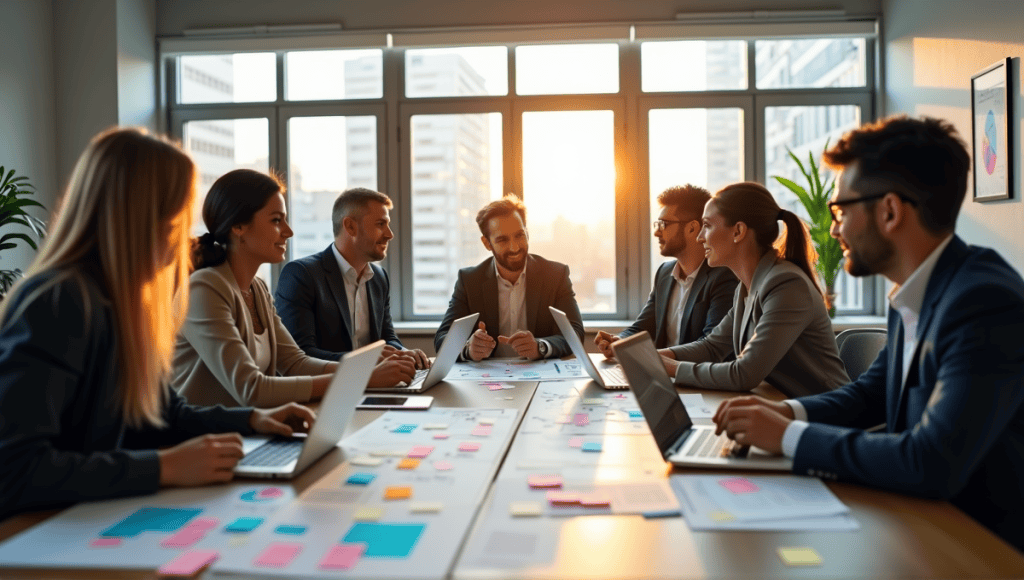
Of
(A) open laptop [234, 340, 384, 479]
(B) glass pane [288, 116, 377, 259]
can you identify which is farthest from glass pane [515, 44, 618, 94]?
(A) open laptop [234, 340, 384, 479]

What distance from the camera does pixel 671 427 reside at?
5.45ft

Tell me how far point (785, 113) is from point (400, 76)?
293cm

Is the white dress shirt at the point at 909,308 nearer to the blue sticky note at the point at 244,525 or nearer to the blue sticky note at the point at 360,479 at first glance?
the blue sticky note at the point at 360,479

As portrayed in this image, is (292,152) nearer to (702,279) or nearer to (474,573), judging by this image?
(702,279)

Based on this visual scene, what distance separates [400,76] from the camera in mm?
5648

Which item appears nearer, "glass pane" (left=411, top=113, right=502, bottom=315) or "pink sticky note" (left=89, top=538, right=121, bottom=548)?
"pink sticky note" (left=89, top=538, right=121, bottom=548)

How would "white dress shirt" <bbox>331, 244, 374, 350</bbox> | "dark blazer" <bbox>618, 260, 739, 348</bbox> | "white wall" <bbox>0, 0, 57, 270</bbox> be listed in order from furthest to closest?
"white wall" <bbox>0, 0, 57, 270</bbox>
"white dress shirt" <bbox>331, 244, 374, 350</bbox>
"dark blazer" <bbox>618, 260, 739, 348</bbox>

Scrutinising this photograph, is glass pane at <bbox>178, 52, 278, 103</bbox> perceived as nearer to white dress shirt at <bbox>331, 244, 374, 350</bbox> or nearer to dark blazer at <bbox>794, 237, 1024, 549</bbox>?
white dress shirt at <bbox>331, 244, 374, 350</bbox>

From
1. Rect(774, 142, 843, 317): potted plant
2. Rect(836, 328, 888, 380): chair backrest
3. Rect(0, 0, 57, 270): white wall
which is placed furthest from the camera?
Rect(774, 142, 843, 317): potted plant

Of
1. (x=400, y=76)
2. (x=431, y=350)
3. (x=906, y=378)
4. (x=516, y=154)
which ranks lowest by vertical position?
(x=431, y=350)

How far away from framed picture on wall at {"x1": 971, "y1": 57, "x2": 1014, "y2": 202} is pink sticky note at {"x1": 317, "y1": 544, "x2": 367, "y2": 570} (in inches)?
159

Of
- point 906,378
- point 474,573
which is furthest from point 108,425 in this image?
point 906,378

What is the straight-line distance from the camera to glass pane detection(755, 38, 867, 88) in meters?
5.54

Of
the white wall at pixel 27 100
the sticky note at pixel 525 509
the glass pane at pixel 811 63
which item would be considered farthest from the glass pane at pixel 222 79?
the sticky note at pixel 525 509
